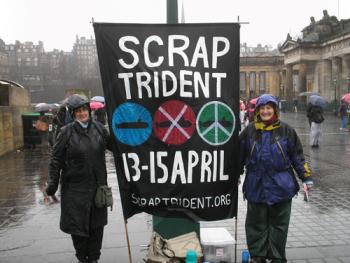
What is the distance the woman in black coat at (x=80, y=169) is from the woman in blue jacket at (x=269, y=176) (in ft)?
4.76

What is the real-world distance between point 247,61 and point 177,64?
8004 cm

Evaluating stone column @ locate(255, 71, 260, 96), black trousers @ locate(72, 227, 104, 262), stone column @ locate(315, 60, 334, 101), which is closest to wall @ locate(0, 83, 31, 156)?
black trousers @ locate(72, 227, 104, 262)

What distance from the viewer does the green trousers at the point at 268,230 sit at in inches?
185

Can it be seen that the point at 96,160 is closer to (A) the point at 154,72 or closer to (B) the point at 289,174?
(A) the point at 154,72

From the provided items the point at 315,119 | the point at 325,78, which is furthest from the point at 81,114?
the point at 325,78

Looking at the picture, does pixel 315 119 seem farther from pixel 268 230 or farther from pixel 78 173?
pixel 78 173

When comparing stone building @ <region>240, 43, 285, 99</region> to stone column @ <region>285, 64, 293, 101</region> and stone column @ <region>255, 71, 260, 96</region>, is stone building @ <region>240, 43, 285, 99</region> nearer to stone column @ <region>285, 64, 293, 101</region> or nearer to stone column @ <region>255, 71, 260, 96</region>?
stone column @ <region>255, 71, 260, 96</region>

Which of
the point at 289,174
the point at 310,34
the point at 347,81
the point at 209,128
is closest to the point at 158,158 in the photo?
the point at 209,128

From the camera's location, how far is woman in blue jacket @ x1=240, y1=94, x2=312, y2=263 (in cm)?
460

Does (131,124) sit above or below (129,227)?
above

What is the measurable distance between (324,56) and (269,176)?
46377 millimetres

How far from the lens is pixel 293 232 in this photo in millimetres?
6148

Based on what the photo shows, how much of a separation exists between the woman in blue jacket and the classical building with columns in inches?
1542

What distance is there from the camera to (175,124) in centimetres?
428
